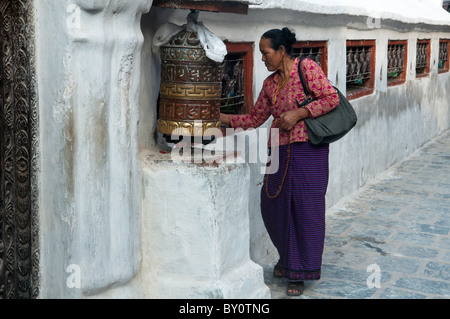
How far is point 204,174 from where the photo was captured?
367 cm

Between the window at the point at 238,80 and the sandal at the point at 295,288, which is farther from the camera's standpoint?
the window at the point at 238,80

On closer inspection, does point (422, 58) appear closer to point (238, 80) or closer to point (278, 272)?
point (238, 80)

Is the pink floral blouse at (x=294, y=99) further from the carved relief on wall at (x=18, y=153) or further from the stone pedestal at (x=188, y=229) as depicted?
the carved relief on wall at (x=18, y=153)

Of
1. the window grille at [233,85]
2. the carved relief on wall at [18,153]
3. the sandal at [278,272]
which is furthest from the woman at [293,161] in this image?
the carved relief on wall at [18,153]

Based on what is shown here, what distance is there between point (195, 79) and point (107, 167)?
27.4 inches

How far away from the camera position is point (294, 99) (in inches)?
169

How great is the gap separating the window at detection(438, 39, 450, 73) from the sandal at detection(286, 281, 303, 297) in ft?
31.8

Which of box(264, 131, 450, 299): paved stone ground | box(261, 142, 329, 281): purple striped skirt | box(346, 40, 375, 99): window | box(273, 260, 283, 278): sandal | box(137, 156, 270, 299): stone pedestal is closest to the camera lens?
Answer: box(137, 156, 270, 299): stone pedestal

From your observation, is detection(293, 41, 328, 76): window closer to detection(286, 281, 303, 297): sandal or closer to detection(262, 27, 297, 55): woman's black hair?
detection(262, 27, 297, 55): woman's black hair

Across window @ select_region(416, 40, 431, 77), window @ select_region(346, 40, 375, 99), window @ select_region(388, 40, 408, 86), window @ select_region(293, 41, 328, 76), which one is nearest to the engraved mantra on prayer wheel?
window @ select_region(293, 41, 328, 76)

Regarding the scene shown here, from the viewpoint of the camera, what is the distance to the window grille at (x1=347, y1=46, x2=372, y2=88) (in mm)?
7789

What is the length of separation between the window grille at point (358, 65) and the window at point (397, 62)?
3.64 ft

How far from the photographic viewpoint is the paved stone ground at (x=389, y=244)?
4.71 m
